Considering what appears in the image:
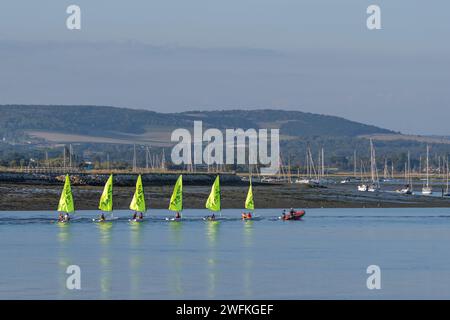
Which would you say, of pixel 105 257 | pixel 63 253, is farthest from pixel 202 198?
pixel 105 257

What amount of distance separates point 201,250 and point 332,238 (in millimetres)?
11735

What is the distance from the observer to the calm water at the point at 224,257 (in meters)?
47.5

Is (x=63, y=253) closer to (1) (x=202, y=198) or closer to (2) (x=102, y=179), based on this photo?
(1) (x=202, y=198)

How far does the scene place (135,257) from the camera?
200ft

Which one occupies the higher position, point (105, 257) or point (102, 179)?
point (102, 179)

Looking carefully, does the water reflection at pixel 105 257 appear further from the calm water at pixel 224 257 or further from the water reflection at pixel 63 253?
the water reflection at pixel 63 253

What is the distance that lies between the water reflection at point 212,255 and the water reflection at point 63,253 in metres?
5.90

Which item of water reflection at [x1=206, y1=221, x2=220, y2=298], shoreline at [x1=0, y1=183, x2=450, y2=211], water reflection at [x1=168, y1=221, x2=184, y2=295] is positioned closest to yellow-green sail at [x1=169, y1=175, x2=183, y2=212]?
water reflection at [x1=206, y1=221, x2=220, y2=298]

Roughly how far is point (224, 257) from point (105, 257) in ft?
20.0

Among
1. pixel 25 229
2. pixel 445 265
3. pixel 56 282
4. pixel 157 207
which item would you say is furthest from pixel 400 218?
pixel 56 282

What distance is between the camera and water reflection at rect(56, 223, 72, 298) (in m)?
48.2

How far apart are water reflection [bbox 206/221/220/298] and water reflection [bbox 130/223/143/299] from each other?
2960 mm

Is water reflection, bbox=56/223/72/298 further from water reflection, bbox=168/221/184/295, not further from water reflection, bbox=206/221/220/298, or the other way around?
water reflection, bbox=206/221/220/298
